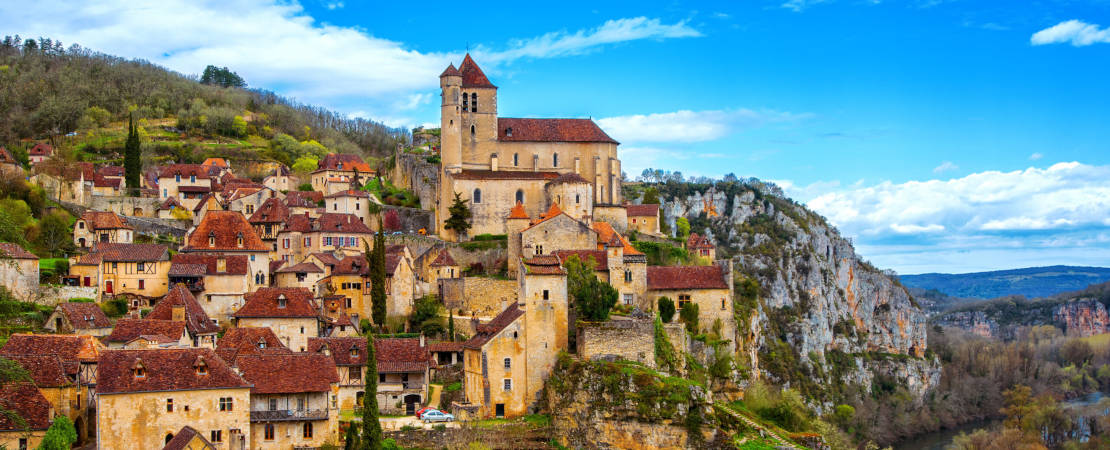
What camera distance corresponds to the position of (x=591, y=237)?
69.8 metres

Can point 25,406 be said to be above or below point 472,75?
below

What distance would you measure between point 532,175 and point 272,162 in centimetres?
4166

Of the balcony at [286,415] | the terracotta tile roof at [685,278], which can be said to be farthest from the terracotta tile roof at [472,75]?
the balcony at [286,415]

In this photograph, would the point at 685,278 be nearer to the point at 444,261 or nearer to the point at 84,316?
the point at 444,261

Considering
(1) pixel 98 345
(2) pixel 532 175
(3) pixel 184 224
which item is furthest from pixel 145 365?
(2) pixel 532 175

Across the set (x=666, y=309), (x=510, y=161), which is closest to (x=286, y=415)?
(x=666, y=309)

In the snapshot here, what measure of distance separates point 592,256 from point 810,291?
3205 inches

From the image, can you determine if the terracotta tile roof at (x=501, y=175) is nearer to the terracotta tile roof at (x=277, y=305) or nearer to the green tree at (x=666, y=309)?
the green tree at (x=666, y=309)

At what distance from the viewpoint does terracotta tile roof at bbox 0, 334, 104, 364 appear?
1742 inches

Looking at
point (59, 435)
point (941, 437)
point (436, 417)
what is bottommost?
point (941, 437)

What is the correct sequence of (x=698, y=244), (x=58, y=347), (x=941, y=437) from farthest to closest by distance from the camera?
(x=941, y=437)
(x=698, y=244)
(x=58, y=347)

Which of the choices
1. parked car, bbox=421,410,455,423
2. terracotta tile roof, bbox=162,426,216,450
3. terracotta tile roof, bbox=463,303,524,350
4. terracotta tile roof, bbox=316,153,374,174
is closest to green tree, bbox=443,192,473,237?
terracotta tile roof, bbox=316,153,374,174

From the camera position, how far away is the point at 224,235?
6706 centimetres

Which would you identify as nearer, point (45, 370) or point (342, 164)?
point (45, 370)
